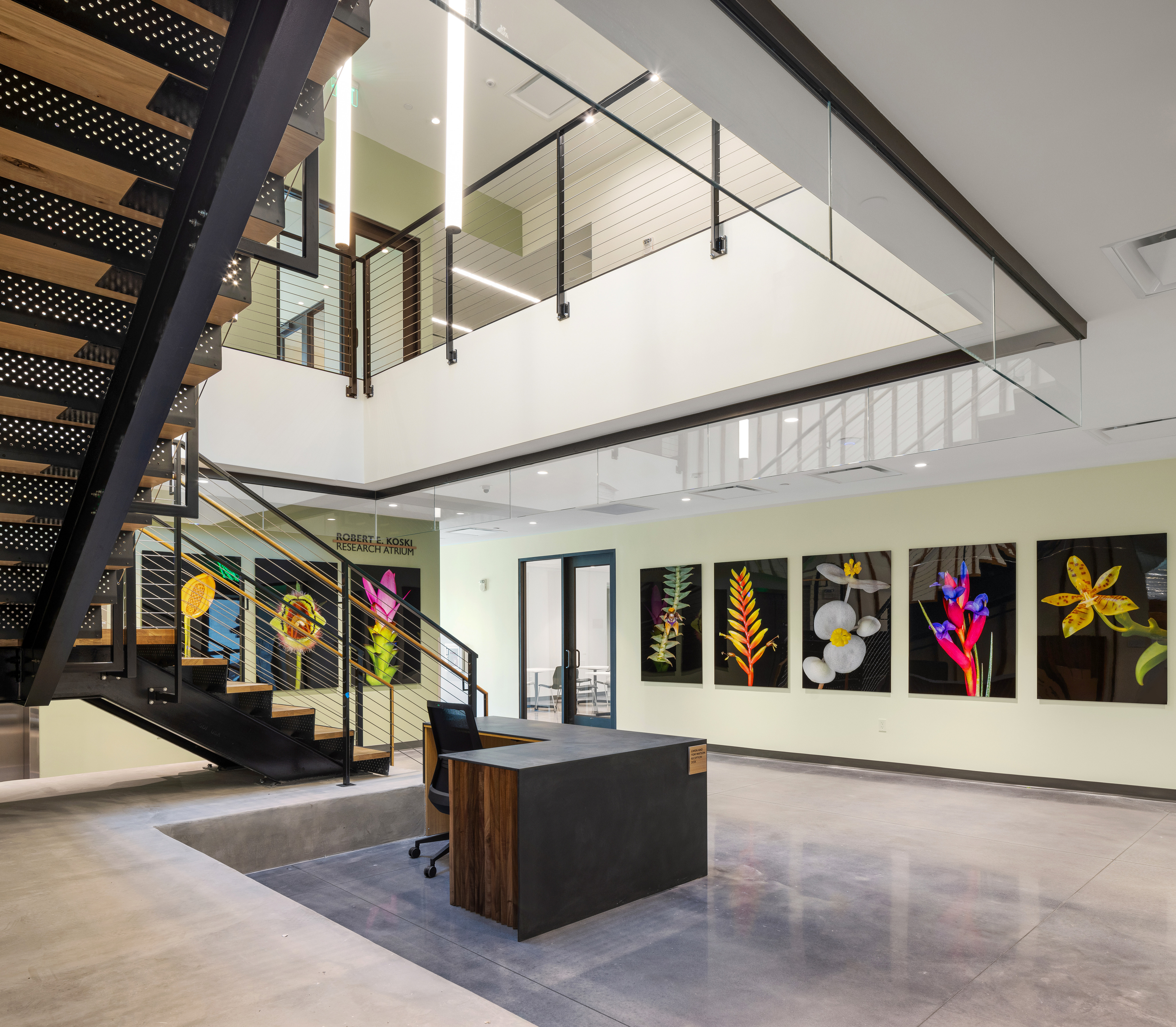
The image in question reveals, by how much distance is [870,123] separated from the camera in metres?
2.13

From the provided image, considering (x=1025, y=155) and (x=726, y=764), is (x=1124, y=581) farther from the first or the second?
(x=1025, y=155)

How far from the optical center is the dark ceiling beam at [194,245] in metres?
1.76

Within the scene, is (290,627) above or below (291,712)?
above

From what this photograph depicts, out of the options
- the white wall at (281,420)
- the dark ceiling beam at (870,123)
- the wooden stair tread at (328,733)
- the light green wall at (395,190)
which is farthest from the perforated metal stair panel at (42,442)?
the light green wall at (395,190)

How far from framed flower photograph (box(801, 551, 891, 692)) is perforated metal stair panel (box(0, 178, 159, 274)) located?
7005 mm

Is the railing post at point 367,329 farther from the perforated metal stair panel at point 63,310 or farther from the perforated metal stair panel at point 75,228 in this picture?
the perforated metal stair panel at point 75,228

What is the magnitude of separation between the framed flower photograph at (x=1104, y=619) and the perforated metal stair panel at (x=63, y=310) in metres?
6.92

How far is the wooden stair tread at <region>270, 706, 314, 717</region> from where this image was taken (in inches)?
215

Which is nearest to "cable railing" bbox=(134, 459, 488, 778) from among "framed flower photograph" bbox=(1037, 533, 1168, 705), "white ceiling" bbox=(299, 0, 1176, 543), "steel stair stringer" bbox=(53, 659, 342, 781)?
"steel stair stringer" bbox=(53, 659, 342, 781)

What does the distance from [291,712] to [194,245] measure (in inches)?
160

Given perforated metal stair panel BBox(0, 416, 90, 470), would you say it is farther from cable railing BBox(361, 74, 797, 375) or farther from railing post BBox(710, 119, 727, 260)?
railing post BBox(710, 119, 727, 260)

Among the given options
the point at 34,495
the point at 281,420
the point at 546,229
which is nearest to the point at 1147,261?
the point at 34,495

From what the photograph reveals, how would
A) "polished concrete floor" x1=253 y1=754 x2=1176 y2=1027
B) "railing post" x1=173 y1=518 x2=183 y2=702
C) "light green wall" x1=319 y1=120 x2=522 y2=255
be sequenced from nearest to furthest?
"polished concrete floor" x1=253 y1=754 x2=1176 y2=1027, "railing post" x1=173 y1=518 x2=183 y2=702, "light green wall" x1=319 y1=120 x2=522 y2=255

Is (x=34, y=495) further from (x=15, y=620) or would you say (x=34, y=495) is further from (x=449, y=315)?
(x=449, y=315)
